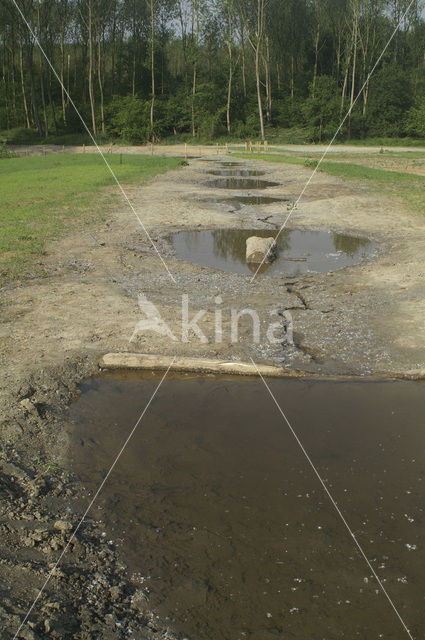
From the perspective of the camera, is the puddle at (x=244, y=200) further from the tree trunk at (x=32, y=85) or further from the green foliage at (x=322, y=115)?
the tree trunk at (x=32, y=85)

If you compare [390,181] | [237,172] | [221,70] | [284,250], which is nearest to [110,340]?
[284,250]

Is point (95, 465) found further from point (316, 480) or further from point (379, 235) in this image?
point (379, 235)

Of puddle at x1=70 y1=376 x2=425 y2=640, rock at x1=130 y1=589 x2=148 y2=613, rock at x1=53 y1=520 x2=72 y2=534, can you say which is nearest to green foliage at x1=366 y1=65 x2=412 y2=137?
puddle at x1=70 y1=376 x2=425 y2=640

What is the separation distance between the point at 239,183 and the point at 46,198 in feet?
28.4

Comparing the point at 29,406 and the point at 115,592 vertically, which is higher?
the point at 29,406

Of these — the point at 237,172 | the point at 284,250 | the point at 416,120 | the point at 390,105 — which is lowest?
the point at 284,250

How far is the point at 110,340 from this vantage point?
7000 millimetres

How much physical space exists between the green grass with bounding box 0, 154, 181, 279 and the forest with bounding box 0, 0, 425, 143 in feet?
73.4

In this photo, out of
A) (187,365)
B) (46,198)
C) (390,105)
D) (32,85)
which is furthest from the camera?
(32,85)

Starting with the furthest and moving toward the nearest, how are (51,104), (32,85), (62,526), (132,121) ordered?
(51,104) < (132,121) < (32,85) < (62,526)

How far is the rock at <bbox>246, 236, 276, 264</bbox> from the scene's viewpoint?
36.7ft

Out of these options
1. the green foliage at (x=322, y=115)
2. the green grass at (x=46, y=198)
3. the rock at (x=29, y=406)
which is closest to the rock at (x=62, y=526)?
the rock at (x=29, y=406)

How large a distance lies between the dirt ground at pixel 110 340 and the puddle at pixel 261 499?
25 cm

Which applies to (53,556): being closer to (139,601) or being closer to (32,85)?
(139,601)
